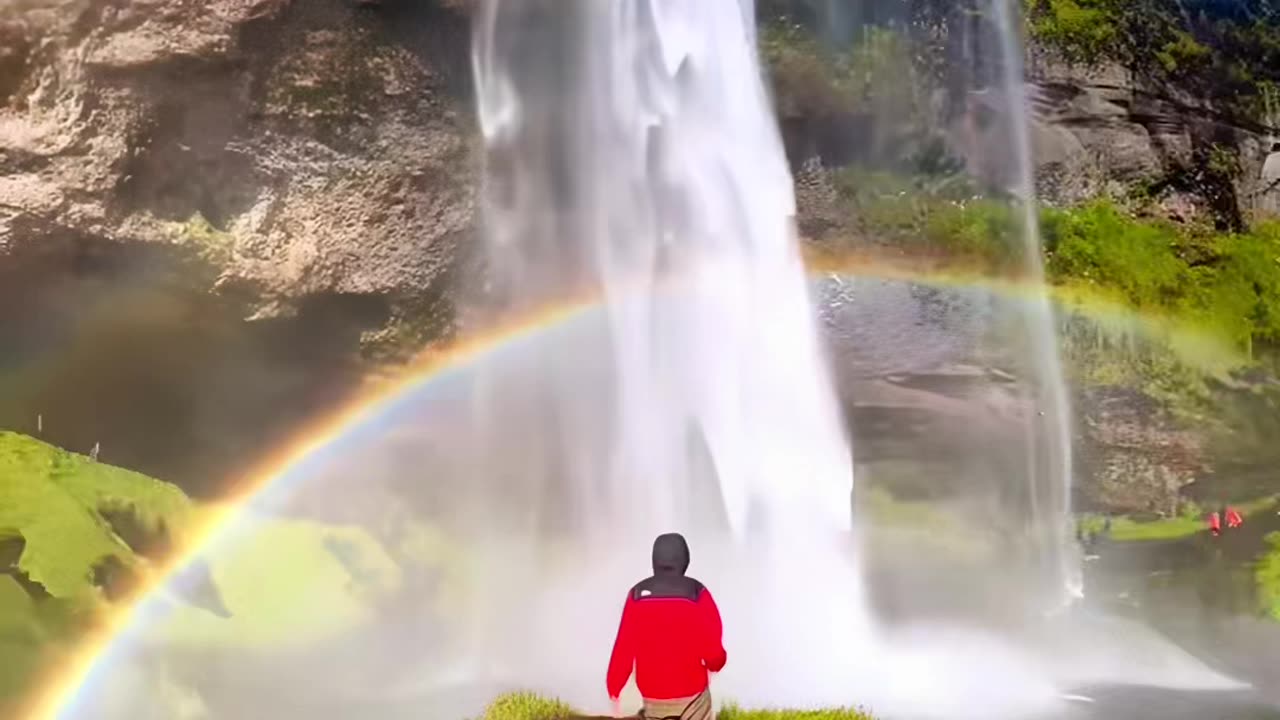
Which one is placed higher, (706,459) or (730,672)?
(706,459)

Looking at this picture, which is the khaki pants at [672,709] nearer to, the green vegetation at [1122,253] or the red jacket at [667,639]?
the red jacket at [667,639]

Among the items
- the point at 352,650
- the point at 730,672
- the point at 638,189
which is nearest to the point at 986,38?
the point at 638,189

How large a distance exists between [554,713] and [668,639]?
2.66 metres

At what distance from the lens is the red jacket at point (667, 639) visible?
3.89m

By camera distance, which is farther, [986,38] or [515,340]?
[986,38]

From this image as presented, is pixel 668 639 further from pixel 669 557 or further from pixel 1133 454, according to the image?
pixel 1133 454

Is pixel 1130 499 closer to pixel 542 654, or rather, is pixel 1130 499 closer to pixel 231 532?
pixel 542 654

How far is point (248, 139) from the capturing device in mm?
11125

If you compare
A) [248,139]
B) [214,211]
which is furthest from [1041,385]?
[214,211]

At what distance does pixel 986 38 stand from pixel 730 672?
9683 millimetres

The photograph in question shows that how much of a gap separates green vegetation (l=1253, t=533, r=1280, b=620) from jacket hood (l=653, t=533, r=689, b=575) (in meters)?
12.3

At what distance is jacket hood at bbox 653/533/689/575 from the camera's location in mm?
3924

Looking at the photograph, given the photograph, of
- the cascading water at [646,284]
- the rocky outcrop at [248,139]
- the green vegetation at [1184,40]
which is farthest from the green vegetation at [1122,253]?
the rocky outcrop at [248,139]

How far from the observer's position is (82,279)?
426 inches
